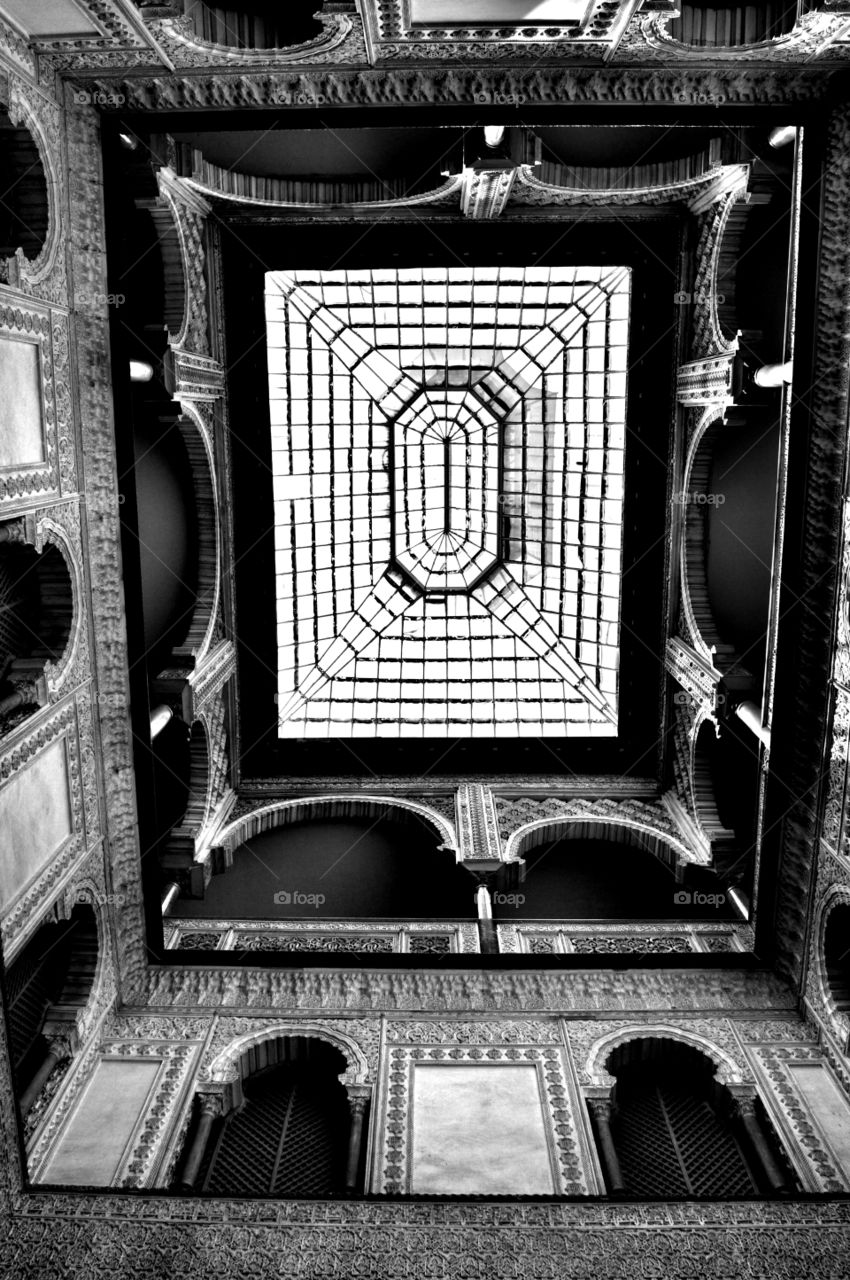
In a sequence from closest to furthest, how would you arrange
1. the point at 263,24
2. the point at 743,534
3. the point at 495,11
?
the point at 495,11
the point at 263,24
the point at 743,534

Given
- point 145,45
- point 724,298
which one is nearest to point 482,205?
point 724,298

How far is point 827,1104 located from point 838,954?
153 centimetres

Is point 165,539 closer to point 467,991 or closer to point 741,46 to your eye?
point 467,991

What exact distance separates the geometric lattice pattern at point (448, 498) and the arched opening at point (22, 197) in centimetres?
552

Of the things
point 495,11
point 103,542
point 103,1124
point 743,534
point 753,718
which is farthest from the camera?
point 743,534

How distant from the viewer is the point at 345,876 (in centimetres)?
1341

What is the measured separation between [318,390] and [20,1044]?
34.4 feet

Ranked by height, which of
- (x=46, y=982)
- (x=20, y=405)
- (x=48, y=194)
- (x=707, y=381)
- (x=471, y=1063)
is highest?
(x=707, y=381)

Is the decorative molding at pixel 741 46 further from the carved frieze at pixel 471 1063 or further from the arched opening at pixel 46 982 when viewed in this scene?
the arched opening at pixel 46 982

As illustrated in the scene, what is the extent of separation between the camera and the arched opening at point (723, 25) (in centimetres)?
900

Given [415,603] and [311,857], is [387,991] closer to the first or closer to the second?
[311,857]

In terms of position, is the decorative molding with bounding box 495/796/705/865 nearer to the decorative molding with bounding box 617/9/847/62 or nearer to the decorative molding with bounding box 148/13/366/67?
the decorative molding with bounding box 617/9/847/62

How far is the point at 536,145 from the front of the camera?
37.6ft

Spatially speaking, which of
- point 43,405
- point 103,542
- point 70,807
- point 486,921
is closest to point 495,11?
point 43,405
